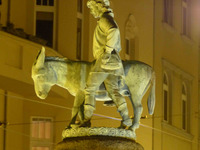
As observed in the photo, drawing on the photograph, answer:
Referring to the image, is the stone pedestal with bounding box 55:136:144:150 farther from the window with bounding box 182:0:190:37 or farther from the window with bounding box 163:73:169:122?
the window with bounding box 182:0:190:37

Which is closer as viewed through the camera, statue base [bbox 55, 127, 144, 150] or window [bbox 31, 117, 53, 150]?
statue base [bbox 55, 127, 144, 150]

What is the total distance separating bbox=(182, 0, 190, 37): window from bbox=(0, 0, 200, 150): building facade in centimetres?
4

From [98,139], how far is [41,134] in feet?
46.5

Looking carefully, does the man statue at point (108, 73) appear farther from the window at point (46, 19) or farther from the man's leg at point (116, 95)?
the window at point (46, 19)

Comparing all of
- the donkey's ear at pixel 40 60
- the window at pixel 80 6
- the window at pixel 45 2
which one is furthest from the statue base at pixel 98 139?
the window at pixel 80 6

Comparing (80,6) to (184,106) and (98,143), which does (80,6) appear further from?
(98,143)

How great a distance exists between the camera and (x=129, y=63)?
32.7 feet

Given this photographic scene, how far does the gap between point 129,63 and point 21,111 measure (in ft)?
42.8

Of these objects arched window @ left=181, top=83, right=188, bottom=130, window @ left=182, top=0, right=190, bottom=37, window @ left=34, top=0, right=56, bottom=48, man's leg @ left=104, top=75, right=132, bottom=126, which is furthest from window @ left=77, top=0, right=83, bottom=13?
man's leg @ left=104, top=75, right=132, bottom=126

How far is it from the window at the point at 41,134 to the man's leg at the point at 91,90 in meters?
13.5

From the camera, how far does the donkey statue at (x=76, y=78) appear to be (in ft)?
32.0

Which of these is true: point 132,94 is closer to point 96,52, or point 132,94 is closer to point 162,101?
point 96,52

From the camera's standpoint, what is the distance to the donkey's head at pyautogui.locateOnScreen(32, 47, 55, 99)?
969cm

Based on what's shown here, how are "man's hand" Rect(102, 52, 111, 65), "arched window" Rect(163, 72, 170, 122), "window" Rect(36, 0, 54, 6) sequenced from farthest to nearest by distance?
"arched window" Rect(163, 72, 170, 122), "window" Rect(36, 0, 54, 6), "man's hand" Rect(102, 52, 111, 65)
